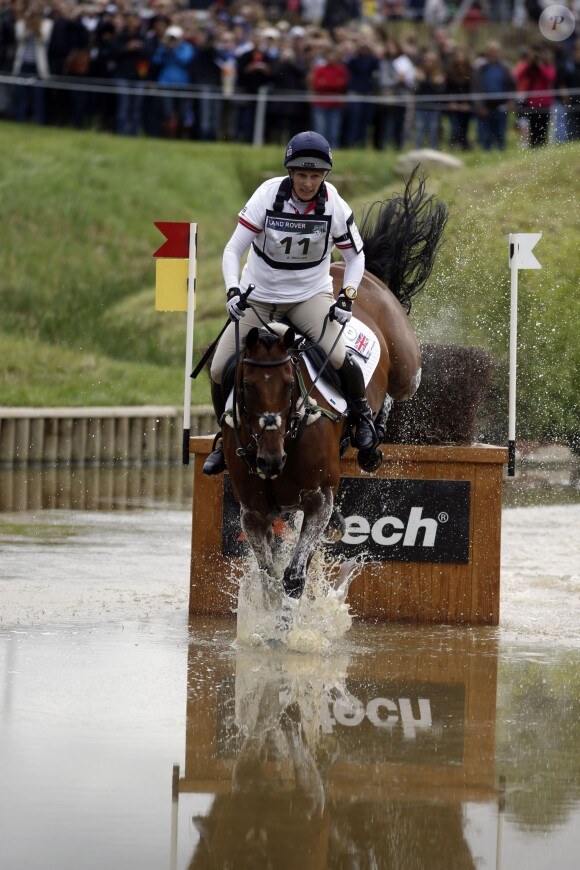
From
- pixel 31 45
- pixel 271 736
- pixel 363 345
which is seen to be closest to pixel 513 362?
pixel 363 345

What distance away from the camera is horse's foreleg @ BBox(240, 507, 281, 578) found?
25.0 ft

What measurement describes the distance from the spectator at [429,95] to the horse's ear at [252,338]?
56.5 feet

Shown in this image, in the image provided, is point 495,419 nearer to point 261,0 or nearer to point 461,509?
point 461,509

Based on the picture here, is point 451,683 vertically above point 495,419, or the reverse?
point 495,419

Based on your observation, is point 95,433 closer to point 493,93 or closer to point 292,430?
point 292,430

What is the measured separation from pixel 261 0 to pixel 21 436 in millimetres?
15465

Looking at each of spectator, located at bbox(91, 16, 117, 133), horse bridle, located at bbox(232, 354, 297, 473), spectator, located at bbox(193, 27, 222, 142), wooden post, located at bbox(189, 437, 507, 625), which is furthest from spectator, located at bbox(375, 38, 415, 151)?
horse bridle, located at bbox(232, 354, 297, 473)

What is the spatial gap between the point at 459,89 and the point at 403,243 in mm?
14188

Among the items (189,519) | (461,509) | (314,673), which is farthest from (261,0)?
(314,673)

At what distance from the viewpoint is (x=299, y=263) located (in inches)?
304

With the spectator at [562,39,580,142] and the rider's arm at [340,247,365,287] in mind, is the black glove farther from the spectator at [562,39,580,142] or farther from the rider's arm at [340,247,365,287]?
the spectator at [562,39,580,142]

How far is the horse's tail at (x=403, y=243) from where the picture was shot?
Result: 32.3 ft

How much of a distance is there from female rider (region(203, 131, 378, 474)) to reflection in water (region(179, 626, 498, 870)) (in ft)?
4.98

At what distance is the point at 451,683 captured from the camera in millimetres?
6770
